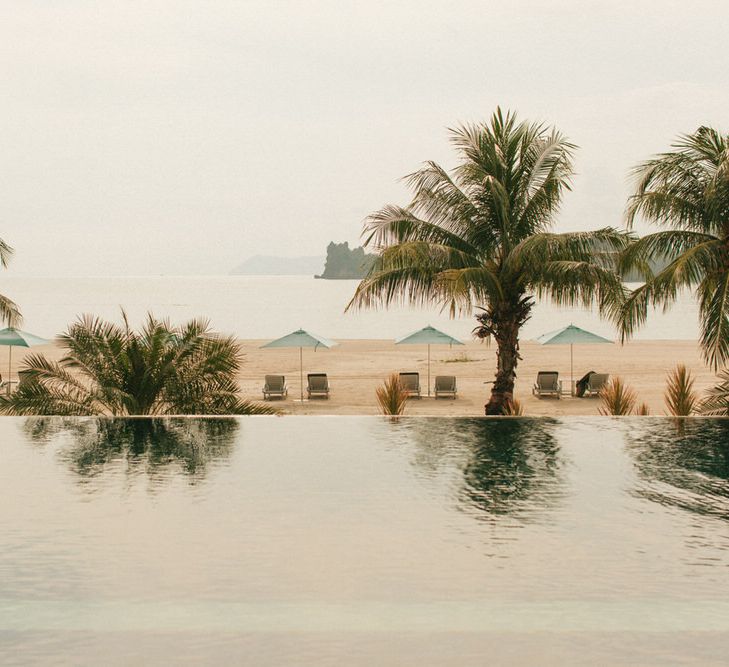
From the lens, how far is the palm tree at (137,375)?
12922mm

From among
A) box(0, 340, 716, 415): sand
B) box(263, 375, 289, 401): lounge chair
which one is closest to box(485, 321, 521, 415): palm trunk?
box(0, 340, 716, 415): sand

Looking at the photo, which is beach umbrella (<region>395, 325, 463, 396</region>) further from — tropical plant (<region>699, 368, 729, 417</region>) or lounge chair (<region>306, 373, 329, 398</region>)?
tropical plant (<region>699, 368, 729, 417</region>)

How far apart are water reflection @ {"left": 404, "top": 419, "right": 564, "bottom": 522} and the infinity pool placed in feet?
0.14

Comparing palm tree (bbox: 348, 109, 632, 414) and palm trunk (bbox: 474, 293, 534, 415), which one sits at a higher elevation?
palm tree (bbox: 348, 109, 632, 414)

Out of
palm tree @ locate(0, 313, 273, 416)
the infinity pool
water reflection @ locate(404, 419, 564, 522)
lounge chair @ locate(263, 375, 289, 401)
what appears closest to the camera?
the infinity pool

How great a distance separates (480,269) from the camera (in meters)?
15.9

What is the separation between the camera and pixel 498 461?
9.24 meters

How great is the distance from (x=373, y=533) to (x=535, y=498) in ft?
5.94

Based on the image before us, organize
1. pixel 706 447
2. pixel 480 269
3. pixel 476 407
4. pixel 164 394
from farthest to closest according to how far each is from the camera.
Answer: pixel 476 407, pixel 480 269, pixel 164 394, pixel 706 447

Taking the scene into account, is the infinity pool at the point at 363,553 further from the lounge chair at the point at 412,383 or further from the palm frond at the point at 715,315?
the lounge chair at the point at 412,383

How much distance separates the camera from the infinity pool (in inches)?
175

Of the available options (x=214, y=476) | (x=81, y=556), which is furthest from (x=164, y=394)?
(x=81, y=556)

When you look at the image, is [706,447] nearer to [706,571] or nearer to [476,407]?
[706,571]

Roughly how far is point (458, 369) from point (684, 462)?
24236 millimetres
